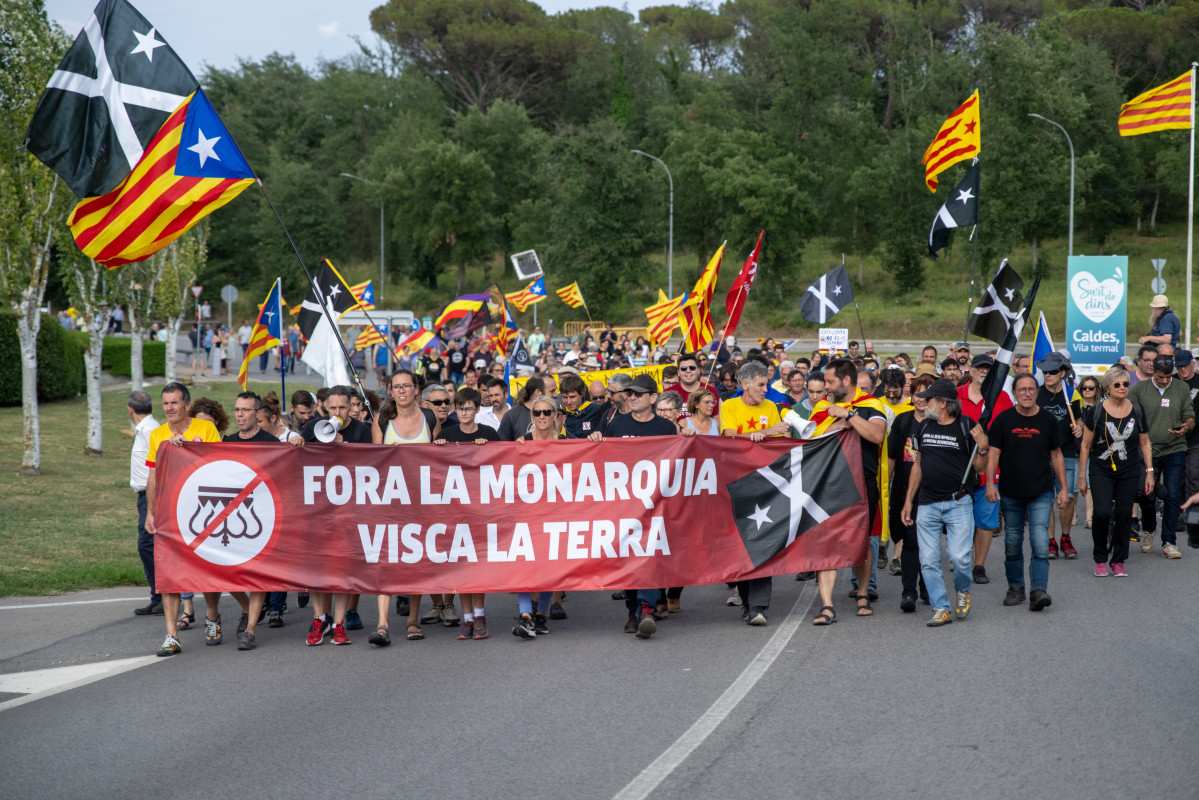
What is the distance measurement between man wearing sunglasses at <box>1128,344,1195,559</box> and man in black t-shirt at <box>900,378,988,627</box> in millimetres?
3665

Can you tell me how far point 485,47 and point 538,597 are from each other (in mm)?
76419

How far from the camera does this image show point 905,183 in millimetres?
64688

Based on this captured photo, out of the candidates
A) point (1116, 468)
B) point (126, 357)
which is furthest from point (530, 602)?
point (126, 357)

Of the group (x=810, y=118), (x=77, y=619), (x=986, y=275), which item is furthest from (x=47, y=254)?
(x=810, y=118)

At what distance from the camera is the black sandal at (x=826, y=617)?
8.45 meters

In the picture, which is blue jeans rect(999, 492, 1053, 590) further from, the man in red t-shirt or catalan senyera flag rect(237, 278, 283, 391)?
catalan senyera flag rect(237, 278, 283, 391)

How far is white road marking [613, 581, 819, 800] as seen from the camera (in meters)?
5.19

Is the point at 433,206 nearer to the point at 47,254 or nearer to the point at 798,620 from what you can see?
the point at 47,254

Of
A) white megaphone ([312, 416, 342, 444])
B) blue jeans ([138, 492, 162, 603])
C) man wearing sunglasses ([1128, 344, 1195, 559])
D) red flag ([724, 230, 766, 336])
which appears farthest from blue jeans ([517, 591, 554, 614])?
red flag ([724, 230, 766, 336])

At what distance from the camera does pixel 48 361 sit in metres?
28.1

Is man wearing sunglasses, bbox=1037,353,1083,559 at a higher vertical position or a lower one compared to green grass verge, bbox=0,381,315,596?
higher

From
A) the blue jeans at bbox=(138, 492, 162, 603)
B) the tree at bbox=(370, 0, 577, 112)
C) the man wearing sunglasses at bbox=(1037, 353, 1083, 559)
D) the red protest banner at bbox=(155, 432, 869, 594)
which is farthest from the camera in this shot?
the tree at bbox=(370, 0, 577, 112)

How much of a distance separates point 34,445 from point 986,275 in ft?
154

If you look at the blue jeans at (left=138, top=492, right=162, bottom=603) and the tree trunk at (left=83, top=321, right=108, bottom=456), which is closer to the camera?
the blue jeans at (left=138, top=492, right=162, bottom=603)
